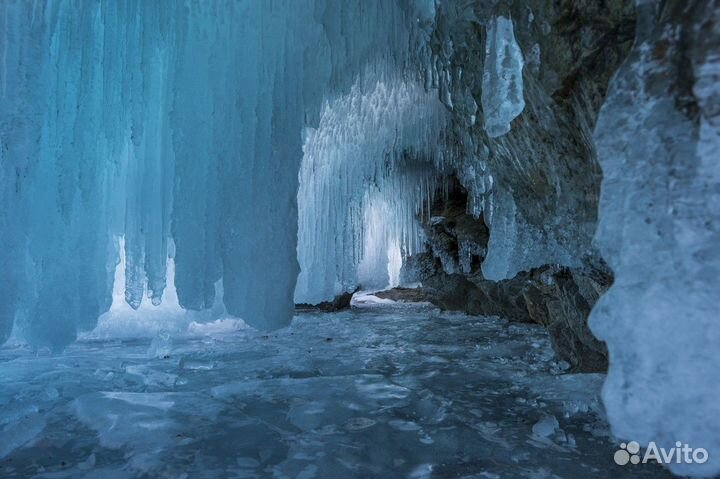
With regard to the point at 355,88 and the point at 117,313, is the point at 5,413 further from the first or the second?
the point at 117,313

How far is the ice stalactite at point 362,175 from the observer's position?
9.22m

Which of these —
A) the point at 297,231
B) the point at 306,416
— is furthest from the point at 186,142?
the point at 306,416

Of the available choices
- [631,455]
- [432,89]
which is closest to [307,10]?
[432,89]

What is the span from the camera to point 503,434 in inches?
134

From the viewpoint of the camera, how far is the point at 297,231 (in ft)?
20.7

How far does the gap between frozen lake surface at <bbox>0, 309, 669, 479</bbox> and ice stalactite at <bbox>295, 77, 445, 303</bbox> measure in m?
4.92

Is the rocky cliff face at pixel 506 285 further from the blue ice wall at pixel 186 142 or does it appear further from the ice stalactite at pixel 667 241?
the blue ice wall at pixel 186 142

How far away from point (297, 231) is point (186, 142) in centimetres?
183

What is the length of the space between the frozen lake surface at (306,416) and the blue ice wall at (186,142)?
95 centimetres

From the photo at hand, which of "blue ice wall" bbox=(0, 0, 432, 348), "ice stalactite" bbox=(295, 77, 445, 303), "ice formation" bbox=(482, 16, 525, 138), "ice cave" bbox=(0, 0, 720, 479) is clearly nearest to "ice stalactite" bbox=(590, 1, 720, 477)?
"ice cave" bbox=(0, 0, 720, 479)

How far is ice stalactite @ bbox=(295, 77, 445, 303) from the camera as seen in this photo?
9.22 m

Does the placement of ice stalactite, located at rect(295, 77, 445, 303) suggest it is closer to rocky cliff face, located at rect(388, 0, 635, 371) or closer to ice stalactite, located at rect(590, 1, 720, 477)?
rocky cliff face, located at rect(388, 0, 635, 371)

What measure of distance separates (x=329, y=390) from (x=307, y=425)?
3.49 feet

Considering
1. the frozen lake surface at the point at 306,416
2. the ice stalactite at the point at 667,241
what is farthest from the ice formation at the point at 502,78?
the frozen lake surface at the point at 306,416
